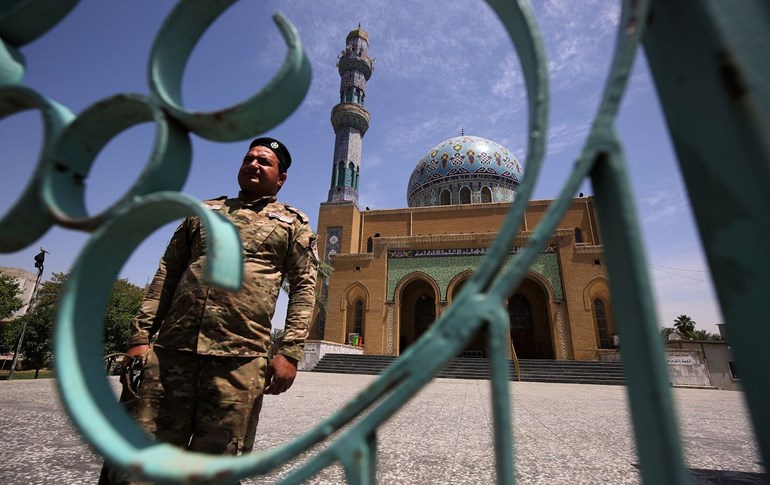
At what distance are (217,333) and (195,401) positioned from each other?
0.26 m

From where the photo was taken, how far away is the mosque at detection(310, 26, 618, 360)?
1473 centimetres

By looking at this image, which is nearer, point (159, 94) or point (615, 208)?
point (615, 208)

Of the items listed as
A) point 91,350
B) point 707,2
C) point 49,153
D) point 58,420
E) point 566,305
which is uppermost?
point 566,305

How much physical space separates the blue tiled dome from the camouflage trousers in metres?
21.0

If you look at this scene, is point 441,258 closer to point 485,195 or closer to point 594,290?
point 594,290

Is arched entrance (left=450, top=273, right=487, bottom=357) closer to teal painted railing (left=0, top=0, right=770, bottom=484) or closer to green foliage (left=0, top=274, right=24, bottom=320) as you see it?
teal painted railing (left=0, top=0, right=770, bottom=484)

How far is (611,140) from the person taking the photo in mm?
462

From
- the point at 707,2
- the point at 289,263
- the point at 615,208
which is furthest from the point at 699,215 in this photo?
the point at 289,263

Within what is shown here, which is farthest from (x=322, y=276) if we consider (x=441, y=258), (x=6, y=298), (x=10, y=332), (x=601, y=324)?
(x=10, y=332)

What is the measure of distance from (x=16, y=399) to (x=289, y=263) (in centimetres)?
532

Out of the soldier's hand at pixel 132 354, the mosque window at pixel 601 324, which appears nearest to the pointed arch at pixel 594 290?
the mosque window at pixel 601 324

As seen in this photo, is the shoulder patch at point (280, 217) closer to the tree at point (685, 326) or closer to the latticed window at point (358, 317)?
the latticed window at point (358, 317)

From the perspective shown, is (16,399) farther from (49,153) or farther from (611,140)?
(611,140)

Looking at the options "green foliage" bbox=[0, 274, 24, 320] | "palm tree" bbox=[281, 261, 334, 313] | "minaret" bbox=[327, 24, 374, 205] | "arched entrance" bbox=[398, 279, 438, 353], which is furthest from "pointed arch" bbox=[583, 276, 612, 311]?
"green foliage" bbox=[0, 274, 24, 320]
